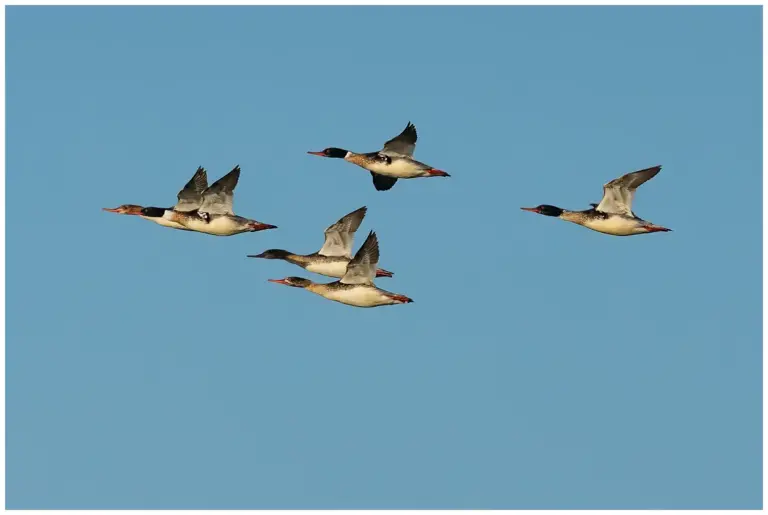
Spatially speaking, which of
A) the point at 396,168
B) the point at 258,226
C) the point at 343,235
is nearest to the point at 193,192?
the point at 258,226

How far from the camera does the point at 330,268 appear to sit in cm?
5019

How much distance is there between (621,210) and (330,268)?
7.84 metres

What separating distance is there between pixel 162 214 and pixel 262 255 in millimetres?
3513

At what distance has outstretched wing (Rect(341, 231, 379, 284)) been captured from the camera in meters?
44.1

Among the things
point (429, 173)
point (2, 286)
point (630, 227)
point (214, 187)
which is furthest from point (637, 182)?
point (2, 286)

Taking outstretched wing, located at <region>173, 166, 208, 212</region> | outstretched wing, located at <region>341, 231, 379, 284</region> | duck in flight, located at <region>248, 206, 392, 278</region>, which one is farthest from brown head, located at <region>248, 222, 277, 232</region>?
outstretched wing, located at <region>341, 231, 379, 284</region>

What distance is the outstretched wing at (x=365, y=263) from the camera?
145 feet

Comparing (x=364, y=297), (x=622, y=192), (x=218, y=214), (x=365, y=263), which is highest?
(x=622, y=192)

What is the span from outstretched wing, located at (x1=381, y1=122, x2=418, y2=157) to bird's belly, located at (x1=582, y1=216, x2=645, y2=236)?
515 cm

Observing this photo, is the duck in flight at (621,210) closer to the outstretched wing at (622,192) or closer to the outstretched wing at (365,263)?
the outstretched wing at (622,192)

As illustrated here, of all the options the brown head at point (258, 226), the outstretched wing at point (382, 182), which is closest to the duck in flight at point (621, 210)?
the outstretched wing at point (382, 182)

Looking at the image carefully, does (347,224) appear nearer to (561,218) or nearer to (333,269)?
(333,269)

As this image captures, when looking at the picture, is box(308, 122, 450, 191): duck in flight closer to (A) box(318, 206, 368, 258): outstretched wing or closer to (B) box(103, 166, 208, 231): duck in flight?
(A) box(318, 206, 368, 258): outstretched wing

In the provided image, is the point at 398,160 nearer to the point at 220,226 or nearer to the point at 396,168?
the point at 396,168
